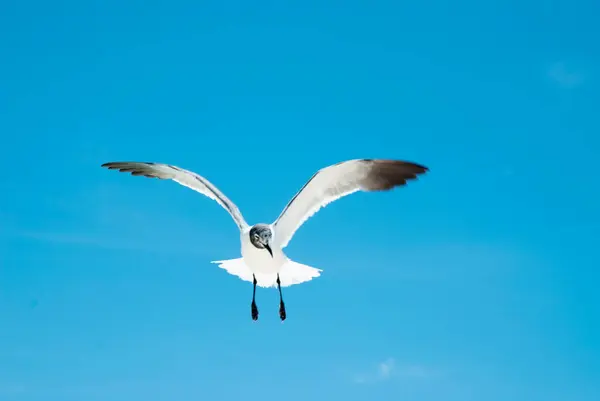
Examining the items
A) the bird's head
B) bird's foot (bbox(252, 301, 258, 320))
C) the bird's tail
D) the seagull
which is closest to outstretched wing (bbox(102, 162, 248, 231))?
the seagull

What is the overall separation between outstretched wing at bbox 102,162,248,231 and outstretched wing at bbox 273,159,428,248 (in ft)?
2.60

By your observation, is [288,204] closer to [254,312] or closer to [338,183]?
[338,183]

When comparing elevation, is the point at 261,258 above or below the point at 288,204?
below

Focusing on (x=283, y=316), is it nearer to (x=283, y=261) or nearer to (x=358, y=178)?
(x=283, y=261)

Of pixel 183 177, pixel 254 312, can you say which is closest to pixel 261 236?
pixel 254 312

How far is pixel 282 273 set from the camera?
1580 centimetres

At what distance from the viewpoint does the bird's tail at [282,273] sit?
15.7m

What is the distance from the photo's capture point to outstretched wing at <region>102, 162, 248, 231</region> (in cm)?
1530

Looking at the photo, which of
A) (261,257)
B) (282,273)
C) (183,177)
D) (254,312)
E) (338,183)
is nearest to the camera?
(338,183)

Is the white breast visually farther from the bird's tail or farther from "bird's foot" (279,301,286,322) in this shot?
"bird's foot" (279,301,286,322)

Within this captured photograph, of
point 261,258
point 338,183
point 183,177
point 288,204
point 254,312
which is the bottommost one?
point 254,312

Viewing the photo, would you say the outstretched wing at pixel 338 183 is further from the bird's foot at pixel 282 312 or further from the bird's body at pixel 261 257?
the bird's foot at pixel 282 312

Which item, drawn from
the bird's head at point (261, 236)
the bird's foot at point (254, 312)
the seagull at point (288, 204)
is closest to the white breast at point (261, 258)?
the seagull at point (288, 204)

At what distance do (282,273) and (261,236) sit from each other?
165 centimetres
